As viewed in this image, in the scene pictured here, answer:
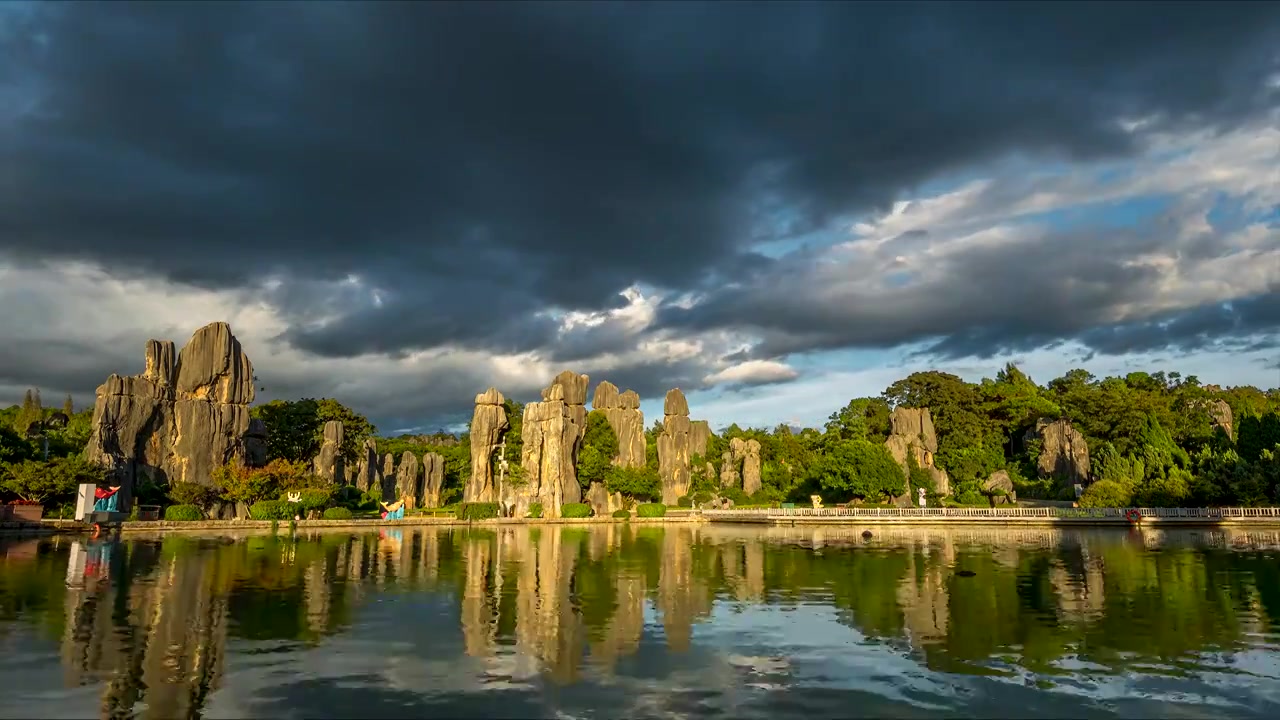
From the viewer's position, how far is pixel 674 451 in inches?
3861

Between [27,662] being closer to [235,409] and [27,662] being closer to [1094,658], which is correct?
[1094,658]

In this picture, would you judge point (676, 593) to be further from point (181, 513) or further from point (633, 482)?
point (633, 482)

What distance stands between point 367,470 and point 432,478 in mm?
8205

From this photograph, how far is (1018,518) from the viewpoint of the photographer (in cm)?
5888

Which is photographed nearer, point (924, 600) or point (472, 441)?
point (924, 600)

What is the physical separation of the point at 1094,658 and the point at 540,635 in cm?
1186

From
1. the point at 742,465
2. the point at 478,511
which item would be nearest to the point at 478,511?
the point at 478,511

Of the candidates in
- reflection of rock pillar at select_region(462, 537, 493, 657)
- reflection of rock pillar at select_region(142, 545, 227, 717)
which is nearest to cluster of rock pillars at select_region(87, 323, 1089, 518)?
reflection of rock pillar at select_region(462, 537, 493, 657)

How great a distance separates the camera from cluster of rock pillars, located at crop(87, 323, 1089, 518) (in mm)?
67875

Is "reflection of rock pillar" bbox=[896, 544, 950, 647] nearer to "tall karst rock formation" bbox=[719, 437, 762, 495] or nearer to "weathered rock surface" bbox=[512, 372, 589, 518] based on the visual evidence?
"weathered rock surface" bbox=[512, 372, 589, 518]

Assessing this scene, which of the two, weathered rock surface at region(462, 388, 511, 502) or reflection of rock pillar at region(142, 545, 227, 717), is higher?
weathered rock surface at region(462, 388, 511, 502)

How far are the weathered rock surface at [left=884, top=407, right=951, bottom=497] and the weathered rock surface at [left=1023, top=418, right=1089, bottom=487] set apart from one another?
36.8 feet

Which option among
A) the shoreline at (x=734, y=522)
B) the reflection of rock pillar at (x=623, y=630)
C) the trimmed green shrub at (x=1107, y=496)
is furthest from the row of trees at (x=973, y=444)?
the reflection of rock pillar at (x=623, y=630)

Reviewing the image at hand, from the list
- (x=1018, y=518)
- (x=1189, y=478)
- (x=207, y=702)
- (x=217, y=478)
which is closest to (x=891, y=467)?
(x=1018, y=518)
